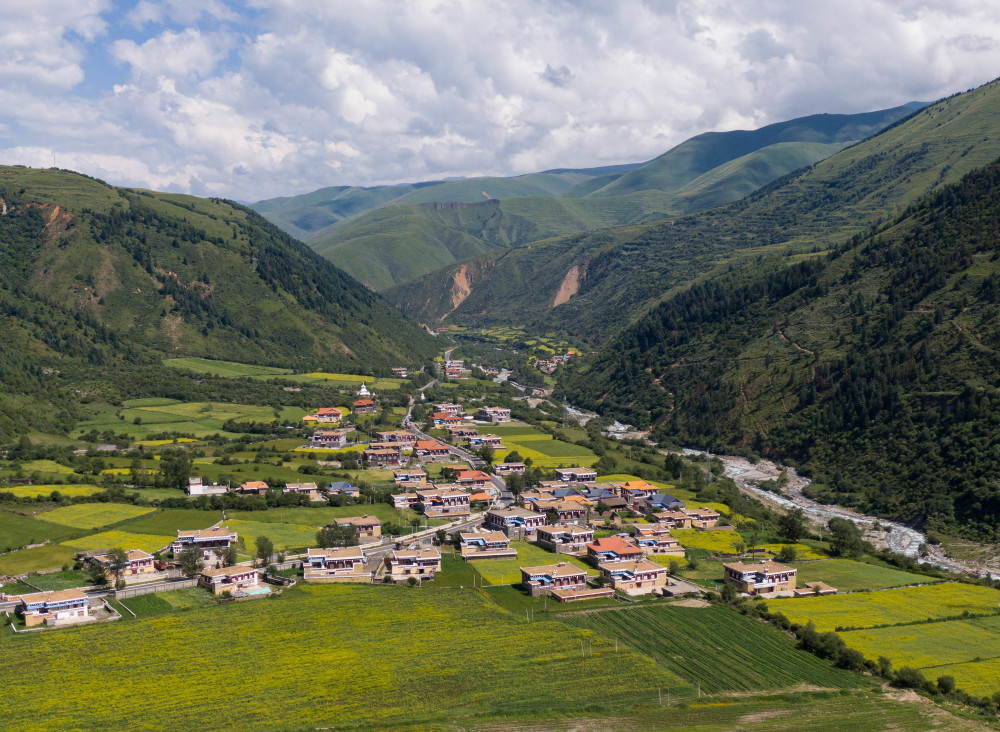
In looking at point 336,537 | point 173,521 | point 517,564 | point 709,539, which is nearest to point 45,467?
point 173,521

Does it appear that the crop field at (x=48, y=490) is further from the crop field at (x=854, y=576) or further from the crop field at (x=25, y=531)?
the crop field at (x=854, y=576)

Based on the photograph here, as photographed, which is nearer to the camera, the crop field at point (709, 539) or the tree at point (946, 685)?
the tree at point (946, 685)

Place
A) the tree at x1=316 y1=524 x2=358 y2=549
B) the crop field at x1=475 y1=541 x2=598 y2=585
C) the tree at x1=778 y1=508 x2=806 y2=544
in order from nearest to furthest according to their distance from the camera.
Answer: the crop field at x1=475 y1=541 x2=598 y2=585
the tree at x1=316 y1=524 x2=358 y2=549
the tree at x1=778 y1=508 x2=806 y2=544

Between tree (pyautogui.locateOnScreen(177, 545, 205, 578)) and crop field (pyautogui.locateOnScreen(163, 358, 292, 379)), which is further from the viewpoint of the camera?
crop field (pyautogui.locateOnScreen(163, 358, 292, 379))

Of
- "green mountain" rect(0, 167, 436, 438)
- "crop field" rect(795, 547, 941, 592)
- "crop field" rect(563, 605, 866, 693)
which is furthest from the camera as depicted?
"green mountain" rect(0, 167, 436, 438)

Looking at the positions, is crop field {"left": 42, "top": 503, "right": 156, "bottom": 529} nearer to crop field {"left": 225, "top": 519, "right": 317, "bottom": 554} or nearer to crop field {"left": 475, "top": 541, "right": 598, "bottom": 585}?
crop field {"left": 225, "top": 519, "right": 317, "bottom": 554}

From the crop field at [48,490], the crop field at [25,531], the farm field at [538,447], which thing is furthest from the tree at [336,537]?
the farm field at [538,447]

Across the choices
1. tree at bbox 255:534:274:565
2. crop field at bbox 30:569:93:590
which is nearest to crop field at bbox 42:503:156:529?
crop field at bbox 30:569:93:590
